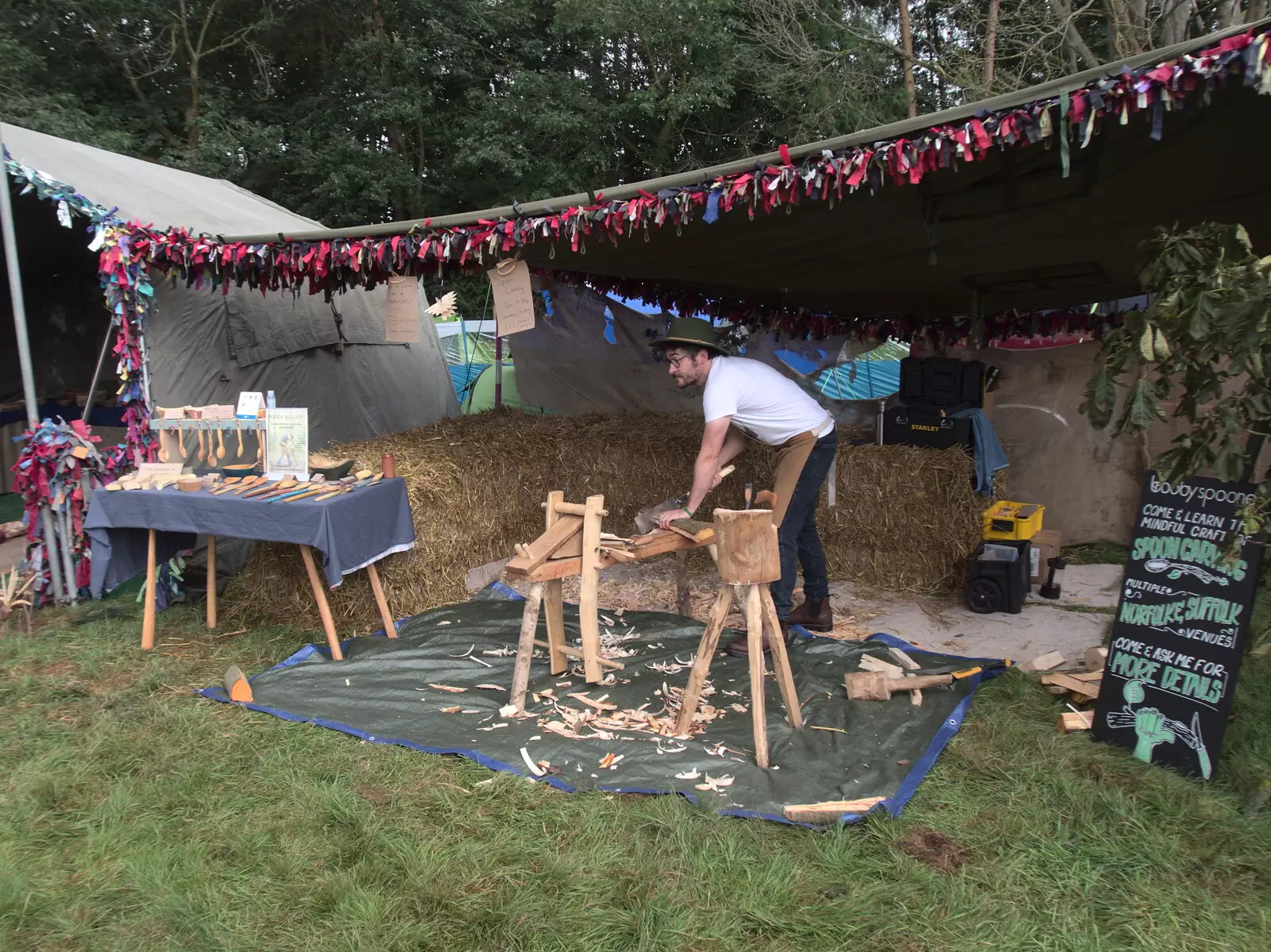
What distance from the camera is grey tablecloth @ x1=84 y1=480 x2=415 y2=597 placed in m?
3.58

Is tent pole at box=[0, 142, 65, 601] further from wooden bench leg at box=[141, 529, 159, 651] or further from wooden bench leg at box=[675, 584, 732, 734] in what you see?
wooden bench leg at box=[675, 584, 732, 734]

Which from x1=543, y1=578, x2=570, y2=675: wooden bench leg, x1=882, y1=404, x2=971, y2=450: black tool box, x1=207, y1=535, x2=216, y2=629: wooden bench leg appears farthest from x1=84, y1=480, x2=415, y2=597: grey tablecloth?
x1=882, y1=404, x2=971, y2=450: black tool box

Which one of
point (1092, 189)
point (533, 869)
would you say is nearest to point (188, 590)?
point (533, 869)

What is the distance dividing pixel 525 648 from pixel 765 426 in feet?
4.73

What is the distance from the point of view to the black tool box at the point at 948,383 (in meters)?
5.66

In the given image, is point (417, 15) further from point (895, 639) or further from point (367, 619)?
point (895, 639)

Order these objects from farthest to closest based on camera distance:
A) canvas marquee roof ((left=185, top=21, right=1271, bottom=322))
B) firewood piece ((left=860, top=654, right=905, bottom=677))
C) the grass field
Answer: firewood piece ((left=860, top=654, right=905, bottom=677))
canvas marquee roof ((left=185, top=21, right=1271, bottom=322))
the grass field

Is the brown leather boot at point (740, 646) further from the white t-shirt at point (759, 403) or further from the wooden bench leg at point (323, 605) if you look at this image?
the wooden bench leg at point (323, 605)

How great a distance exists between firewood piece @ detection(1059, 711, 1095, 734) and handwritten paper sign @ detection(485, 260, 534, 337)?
9.44ft

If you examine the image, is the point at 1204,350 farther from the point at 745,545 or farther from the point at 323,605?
the point at 323,605

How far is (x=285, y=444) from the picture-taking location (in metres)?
4.05

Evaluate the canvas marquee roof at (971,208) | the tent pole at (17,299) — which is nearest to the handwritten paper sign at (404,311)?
the canvas marquee roof at (971,208)

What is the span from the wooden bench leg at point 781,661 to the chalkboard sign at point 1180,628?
1.06 meters

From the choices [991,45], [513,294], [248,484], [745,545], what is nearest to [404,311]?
[513,294]
